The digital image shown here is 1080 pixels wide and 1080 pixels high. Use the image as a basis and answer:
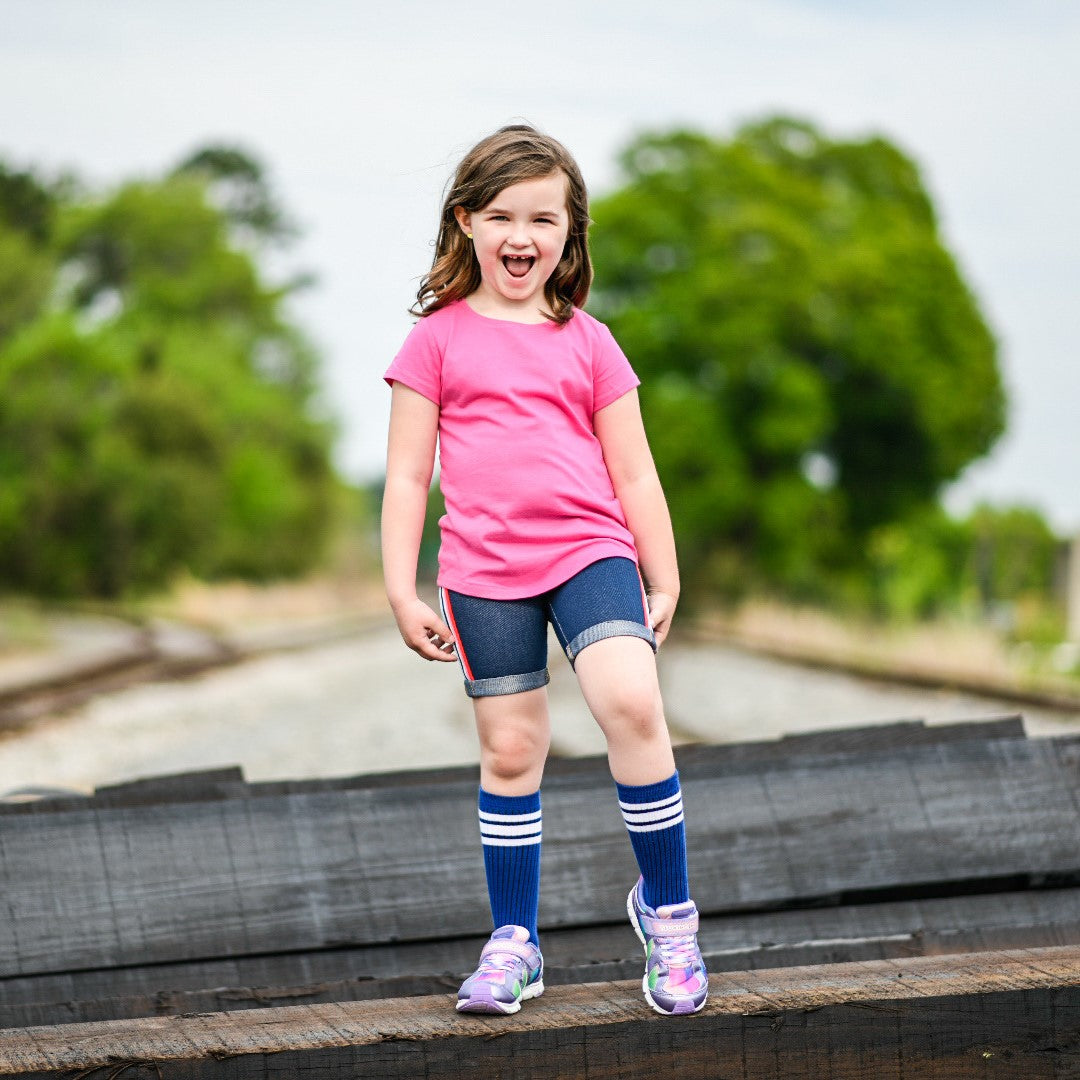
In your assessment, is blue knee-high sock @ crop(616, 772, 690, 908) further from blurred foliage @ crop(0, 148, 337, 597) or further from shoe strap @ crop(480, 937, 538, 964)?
blurred foliage @ crop(0, 148, 337, 597)

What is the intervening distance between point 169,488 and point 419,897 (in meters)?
25.8

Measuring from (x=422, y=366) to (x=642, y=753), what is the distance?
2.51 ft

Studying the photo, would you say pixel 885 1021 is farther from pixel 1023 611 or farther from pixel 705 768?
pixel 1023 611

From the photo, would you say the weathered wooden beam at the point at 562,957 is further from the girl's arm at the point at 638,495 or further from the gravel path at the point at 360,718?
the gravel path at the point at 360,718

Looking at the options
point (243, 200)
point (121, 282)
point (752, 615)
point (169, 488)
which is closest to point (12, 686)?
point (752, 615)

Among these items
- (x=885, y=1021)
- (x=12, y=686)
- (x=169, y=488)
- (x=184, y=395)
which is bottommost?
(x=885, y=1021)

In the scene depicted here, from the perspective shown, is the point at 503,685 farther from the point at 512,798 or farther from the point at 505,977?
the point at 505,977

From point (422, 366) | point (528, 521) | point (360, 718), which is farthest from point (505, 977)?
point (360, 718)

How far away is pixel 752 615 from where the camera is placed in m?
21.2

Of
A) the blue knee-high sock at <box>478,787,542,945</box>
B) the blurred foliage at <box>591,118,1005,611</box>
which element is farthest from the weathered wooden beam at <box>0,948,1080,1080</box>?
the blurred foliage at <box>591,118,1005,611</box>

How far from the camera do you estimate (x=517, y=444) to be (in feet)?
7.98

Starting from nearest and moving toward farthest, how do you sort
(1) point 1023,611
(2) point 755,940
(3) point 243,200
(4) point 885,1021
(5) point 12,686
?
(4) point 885,1021 < (2) point 755,940 < (5) point 12,686 < (1) point 1023,611 < (3) point 243,200

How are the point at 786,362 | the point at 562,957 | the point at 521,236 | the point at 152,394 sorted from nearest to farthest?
the point at 521,236 → the point at 562,957 → the point at 786,362 → the point at 152,394

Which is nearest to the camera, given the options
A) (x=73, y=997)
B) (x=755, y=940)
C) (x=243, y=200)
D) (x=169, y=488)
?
(x=73, y=997)
